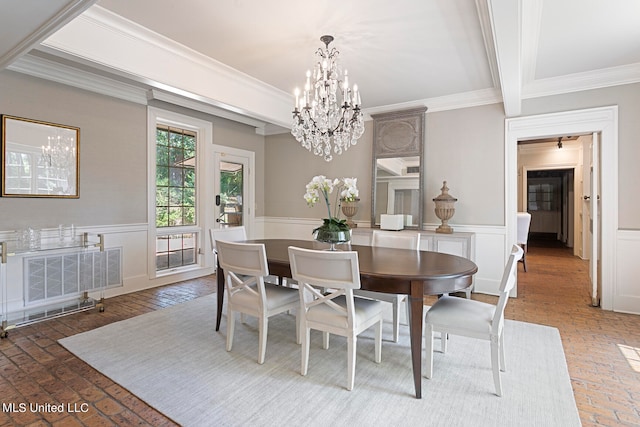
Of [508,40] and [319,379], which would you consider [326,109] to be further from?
[319,379]

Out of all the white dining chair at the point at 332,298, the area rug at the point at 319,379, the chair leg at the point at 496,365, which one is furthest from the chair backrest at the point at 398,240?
the chair leg at the point at 496,365

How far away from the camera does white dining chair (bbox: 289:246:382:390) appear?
1992mm

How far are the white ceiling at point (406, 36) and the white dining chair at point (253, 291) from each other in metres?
1.72

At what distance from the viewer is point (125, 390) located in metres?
2.05

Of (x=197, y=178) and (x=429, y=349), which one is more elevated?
(x=197, y=178)

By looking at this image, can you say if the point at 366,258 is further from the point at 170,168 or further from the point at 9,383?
the point at 170,168

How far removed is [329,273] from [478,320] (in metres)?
0.98

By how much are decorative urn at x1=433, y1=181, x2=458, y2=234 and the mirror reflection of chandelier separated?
4.34 m

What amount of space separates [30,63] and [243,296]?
3.21m

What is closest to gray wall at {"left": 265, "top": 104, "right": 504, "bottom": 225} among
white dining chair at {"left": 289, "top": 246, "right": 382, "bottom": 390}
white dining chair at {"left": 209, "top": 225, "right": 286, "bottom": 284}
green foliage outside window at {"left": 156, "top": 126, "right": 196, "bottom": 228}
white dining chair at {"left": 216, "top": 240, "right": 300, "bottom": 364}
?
white dining chair at {"left": 209, "top": 225, "right": 286, "bottom": 284}

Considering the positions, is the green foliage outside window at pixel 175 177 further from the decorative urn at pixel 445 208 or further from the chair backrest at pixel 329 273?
the decorative urn at pixel 445 208

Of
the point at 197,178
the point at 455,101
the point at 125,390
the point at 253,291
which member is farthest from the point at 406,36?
the point at 197,178

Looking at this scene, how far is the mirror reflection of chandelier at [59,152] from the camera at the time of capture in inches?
137

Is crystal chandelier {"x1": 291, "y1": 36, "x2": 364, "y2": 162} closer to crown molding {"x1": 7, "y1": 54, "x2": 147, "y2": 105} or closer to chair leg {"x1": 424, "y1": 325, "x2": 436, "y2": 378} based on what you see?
chair leg {"x1": 424, "y1": 325, "x2": 436, "y2": 378}
